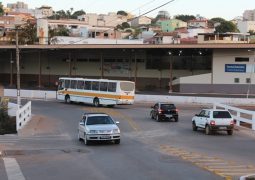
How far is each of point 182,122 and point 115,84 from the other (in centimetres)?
1623

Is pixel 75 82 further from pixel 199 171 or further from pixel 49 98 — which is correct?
pixel 199 171

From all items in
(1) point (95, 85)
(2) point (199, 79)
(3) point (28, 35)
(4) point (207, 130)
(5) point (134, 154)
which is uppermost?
(3) point (28, 35)

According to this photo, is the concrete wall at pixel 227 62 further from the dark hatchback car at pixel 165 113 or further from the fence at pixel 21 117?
the fence at pixel 21 117

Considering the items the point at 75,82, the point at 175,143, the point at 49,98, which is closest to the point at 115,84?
the point at 75,82

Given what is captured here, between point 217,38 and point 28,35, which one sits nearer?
point 217,38

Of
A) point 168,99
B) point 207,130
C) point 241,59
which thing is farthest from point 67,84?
point 207,130

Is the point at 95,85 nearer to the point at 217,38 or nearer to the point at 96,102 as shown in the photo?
the point at 96,102

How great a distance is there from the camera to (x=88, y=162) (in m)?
19.7

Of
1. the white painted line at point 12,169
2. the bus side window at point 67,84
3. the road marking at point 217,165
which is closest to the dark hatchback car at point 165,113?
the road marking at point 217,165

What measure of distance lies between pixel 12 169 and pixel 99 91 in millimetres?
→ 40498

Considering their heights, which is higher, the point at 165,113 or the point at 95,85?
the point at 95,85

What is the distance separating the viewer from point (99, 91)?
58.6 meters

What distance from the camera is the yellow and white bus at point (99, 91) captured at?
56812mm

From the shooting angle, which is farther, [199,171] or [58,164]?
[58,164]
